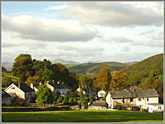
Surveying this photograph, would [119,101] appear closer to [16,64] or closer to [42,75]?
[42,75]

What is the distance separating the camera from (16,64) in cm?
5778

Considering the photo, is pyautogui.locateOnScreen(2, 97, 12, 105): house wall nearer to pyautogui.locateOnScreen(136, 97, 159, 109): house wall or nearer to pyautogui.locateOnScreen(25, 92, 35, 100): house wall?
pyautogui.locateOnScreen(25, 92, 35, 100): house wall

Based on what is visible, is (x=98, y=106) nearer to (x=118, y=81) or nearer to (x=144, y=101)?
(x=144, y=101)

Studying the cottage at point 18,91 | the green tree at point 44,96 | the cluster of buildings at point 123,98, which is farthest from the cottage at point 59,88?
the green tree at point 44,96

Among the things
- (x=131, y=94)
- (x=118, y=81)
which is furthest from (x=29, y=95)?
(x=131, y=94)

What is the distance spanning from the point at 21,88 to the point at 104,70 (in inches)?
622

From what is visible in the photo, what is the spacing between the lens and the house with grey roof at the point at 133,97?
121ft

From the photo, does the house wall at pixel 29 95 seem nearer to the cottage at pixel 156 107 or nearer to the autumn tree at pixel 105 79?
the autumn tree at pixel 105 79

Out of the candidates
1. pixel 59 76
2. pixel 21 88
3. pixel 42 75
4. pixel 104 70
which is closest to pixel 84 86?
pixel 59 76

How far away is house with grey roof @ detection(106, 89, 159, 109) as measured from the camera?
121 ft

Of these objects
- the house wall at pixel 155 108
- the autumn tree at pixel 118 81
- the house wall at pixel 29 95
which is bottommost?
the house wall at pixel 155 108

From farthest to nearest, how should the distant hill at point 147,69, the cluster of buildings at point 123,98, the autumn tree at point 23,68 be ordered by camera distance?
1. the distant hill at point 147,69
2. the autumn tree at point 23,68
3. the cluster of buildings at point 123,98

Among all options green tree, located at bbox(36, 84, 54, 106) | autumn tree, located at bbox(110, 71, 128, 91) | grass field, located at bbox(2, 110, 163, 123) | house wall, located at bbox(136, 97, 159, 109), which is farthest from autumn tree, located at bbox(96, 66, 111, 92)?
grass field, located at bbox(2, 110, 163, 123)

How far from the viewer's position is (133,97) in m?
38.3
